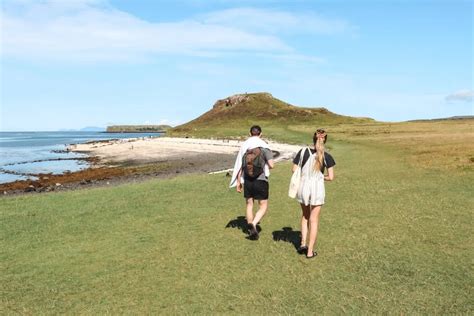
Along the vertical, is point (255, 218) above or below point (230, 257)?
above

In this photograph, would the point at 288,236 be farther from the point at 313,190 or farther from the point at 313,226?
the point at 313,190

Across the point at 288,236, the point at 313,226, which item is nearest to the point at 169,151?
the point at 288,236

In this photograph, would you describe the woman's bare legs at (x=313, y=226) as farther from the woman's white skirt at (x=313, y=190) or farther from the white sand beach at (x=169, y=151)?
the white sand beach at (x=169, y=151)

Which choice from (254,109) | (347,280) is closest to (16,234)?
(347,280)

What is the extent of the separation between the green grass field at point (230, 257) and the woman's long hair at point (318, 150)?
2026mm

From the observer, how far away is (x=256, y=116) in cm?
15638

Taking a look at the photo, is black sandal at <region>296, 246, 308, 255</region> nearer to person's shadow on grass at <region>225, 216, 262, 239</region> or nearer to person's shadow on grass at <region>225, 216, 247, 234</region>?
person's shadow on grass at <region>225, 216, 262, 239</region>

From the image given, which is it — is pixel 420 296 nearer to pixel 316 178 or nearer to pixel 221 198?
pixel 316 178

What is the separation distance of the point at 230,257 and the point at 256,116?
5824 inches

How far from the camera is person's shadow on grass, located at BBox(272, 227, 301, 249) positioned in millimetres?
10867

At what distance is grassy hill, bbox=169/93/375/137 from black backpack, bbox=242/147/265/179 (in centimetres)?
11698

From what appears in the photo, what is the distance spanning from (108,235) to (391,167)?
63.0 ft

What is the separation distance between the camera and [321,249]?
1010 cm

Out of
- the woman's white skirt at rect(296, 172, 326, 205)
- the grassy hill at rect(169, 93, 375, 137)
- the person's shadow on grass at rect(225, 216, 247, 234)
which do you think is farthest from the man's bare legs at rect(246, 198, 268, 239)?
the grassy hill at rect(169, 93, 375, 137)
